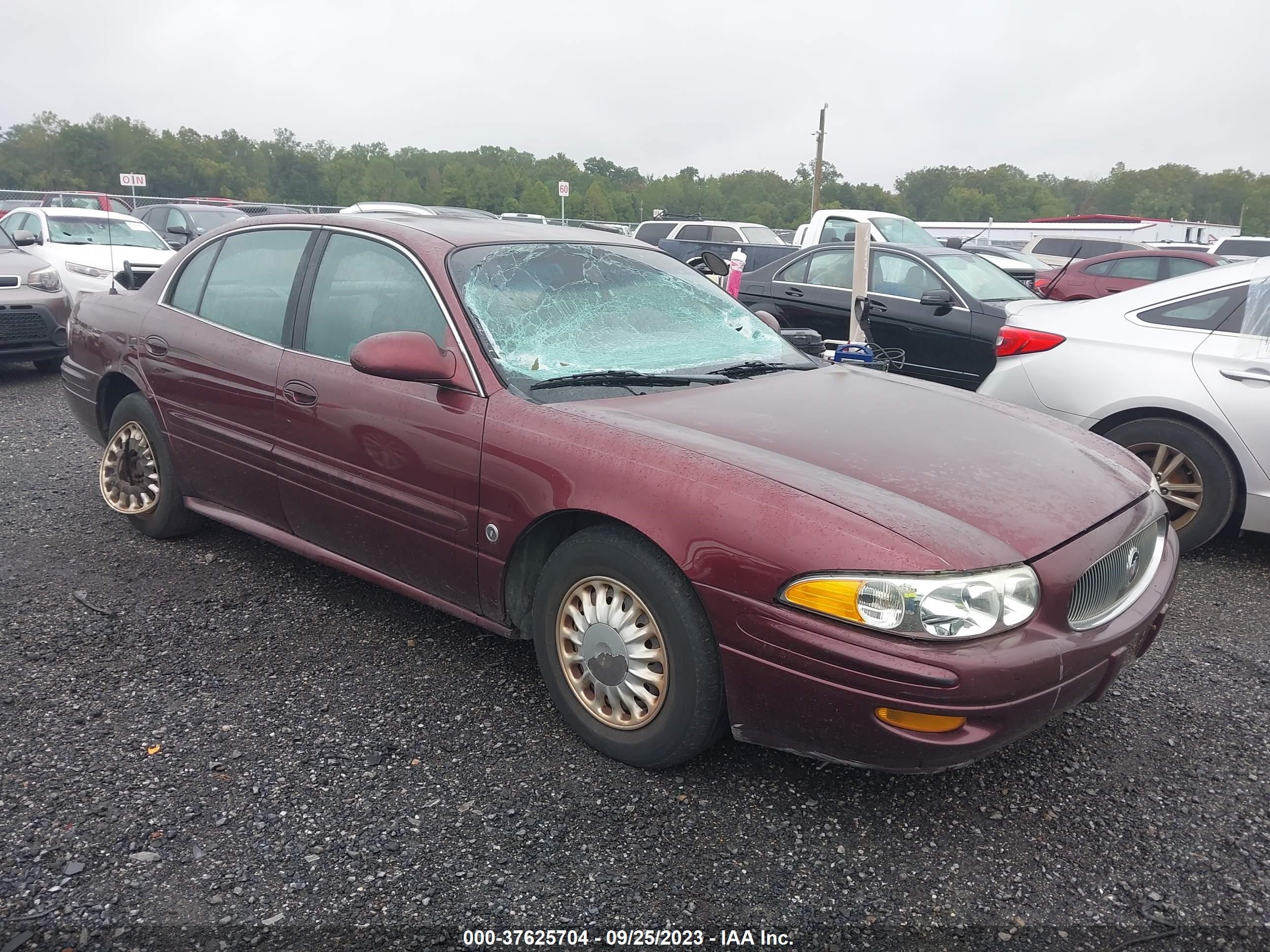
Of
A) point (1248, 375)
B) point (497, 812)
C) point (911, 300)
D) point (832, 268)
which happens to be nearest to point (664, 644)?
point (497, 812)

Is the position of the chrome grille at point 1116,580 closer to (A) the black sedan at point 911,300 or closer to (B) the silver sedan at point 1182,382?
(B) the silver sedan at point 1182,382

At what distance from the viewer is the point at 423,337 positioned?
9.80 feet

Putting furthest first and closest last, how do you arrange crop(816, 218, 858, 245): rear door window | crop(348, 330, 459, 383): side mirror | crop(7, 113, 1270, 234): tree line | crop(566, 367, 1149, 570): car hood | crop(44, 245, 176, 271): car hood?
1. crop(7, 113, 1270, 234): tree line
2. crop(816, 218, 858, 245): rear door window
3. crop(44, 245, 176, 271): car hood
4. crop(348, 330, 459, 383): side mirror
5. crop(566, 367, 1149, 570): car hood

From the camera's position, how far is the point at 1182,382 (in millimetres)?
4578

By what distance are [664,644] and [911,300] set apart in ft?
19.7

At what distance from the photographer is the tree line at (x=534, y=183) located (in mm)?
60062

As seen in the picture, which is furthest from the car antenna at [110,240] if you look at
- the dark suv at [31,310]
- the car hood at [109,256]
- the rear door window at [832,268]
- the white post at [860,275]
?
the white post at [860,275]

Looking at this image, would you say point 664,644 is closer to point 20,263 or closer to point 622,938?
point 622,938

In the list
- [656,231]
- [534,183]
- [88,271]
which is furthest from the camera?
[534,183]

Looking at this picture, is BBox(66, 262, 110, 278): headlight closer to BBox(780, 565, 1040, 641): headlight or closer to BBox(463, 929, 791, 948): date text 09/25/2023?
BBox(463, 929, 791, 948): date text 09/25/2023

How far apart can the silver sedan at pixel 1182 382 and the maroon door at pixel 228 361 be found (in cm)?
374

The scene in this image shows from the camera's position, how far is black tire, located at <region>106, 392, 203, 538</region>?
4.21 meters

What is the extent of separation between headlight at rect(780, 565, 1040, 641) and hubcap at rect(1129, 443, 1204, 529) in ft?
9.43

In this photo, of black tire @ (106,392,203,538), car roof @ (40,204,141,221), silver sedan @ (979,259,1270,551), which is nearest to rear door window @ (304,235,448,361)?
black tire @ (106,392,203,538)
